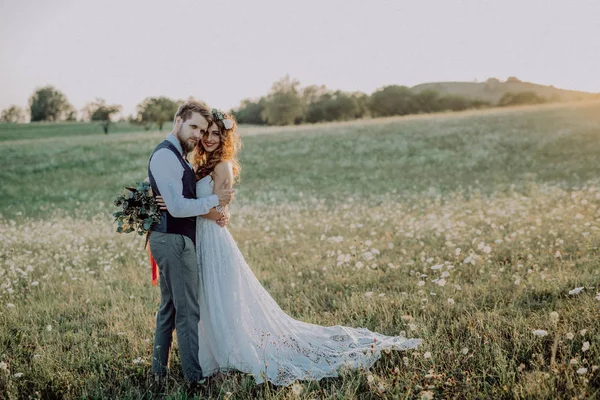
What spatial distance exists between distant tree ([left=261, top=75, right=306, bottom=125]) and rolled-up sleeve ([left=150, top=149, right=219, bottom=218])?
252 feet

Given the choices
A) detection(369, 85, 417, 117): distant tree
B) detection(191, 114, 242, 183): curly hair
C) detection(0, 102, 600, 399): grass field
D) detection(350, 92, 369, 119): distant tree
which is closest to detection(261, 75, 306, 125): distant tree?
detection(350, 92, 369, 119): distant tree

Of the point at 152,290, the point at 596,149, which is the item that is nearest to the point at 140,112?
the point at 596,149

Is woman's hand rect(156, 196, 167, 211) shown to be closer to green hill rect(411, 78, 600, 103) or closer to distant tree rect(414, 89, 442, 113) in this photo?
green hill rect(411, 78, 600, 103)

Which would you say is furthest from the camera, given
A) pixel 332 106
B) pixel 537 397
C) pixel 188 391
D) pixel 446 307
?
pixel 332 106

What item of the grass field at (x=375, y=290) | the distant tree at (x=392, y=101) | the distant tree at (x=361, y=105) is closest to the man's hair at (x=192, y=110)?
the grass field at (x=375, y=290)

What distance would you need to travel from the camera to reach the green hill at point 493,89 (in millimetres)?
69500

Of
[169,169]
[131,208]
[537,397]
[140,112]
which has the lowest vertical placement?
[537,397]

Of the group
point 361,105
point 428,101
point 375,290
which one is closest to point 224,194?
point 375,290

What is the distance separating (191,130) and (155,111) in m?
70.5

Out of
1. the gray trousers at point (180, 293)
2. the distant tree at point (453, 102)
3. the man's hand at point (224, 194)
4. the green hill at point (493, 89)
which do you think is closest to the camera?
the gray trousers at point (180, 293)

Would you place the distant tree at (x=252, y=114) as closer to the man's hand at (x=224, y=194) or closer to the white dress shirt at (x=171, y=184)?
the man's hand at (x=224, y=194)

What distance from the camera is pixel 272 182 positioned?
22.3 metres

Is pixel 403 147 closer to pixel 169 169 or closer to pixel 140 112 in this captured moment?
pixel 169 169

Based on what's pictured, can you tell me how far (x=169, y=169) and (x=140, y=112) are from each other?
241ft
